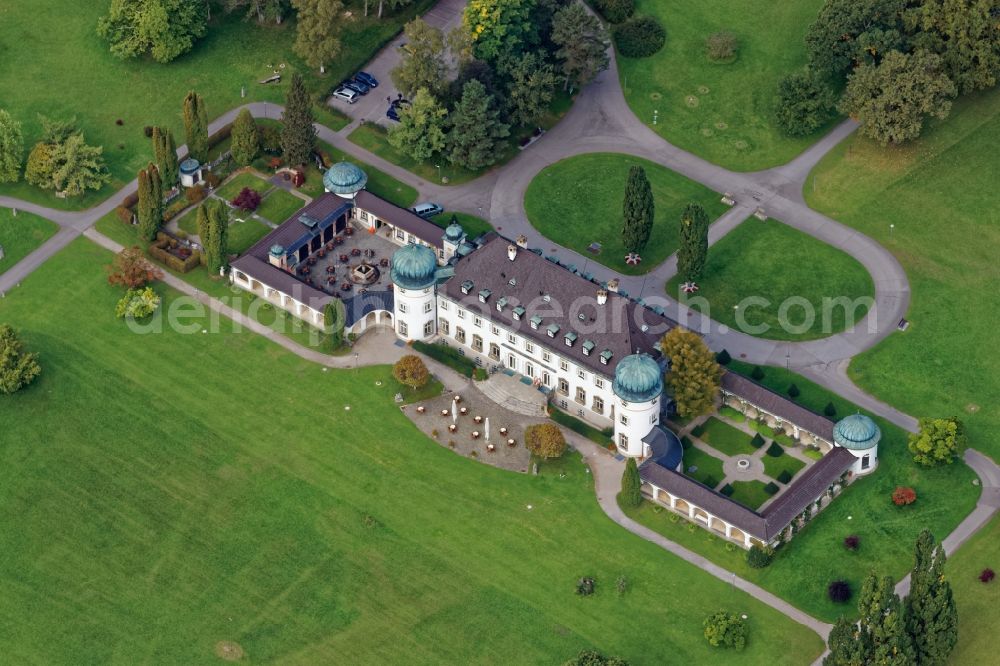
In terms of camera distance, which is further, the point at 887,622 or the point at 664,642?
the point at 664,642

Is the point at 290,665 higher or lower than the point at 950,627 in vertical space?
lower

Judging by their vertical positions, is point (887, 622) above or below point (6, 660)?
above

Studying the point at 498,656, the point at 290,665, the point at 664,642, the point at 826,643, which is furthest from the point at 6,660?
the point at 826,643

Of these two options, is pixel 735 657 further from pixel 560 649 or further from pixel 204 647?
pixel 204 647

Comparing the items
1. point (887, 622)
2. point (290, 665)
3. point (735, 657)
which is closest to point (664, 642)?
point (735, 657)

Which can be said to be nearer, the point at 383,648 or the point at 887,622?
the point at 887,622

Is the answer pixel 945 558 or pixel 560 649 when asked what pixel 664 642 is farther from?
pixel 945 558
